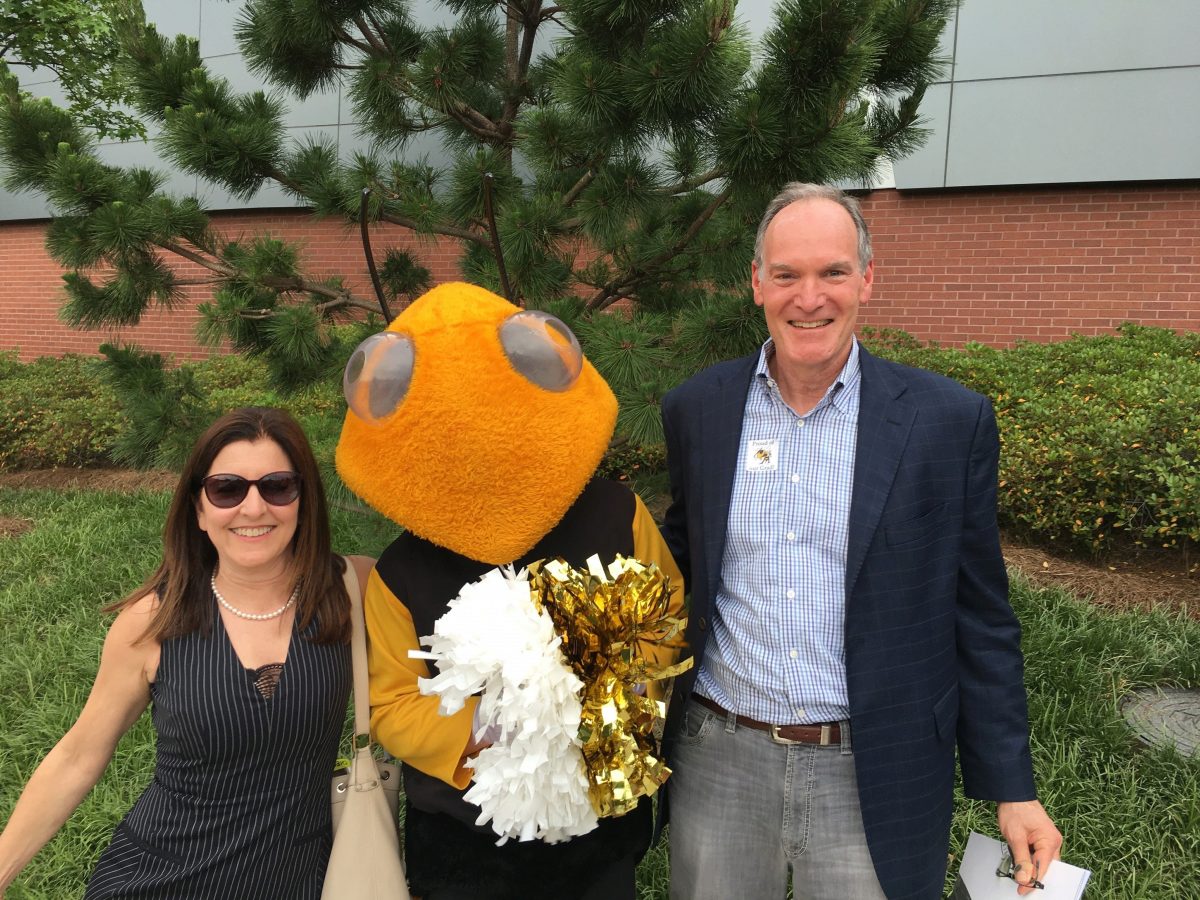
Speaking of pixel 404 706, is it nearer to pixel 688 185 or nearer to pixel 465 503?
pixel 465 503

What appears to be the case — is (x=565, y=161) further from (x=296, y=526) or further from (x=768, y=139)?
(x=296, y=526)

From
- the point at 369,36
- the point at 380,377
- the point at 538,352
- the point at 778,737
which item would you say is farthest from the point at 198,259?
the point at 778,737

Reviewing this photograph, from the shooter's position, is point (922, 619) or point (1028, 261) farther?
point (1028, 261)

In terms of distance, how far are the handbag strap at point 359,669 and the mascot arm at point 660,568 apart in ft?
1.83

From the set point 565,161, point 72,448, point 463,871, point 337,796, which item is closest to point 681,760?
point 463,871

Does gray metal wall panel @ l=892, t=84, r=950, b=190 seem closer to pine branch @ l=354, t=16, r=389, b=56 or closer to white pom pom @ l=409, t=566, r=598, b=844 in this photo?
pine branch @ l=354, t=16, r=389, b=56

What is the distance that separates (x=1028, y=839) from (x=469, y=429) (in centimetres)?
130

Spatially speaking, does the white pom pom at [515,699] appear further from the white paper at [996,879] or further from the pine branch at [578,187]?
the pine branch at [578,187]

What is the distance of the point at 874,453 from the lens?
5.26ft

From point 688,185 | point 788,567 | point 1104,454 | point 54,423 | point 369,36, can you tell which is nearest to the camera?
point 788,567

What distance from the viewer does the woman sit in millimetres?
1642

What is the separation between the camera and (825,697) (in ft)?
5.22

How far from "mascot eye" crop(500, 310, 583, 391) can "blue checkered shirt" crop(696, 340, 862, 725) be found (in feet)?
1.30

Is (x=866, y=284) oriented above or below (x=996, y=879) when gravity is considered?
above
